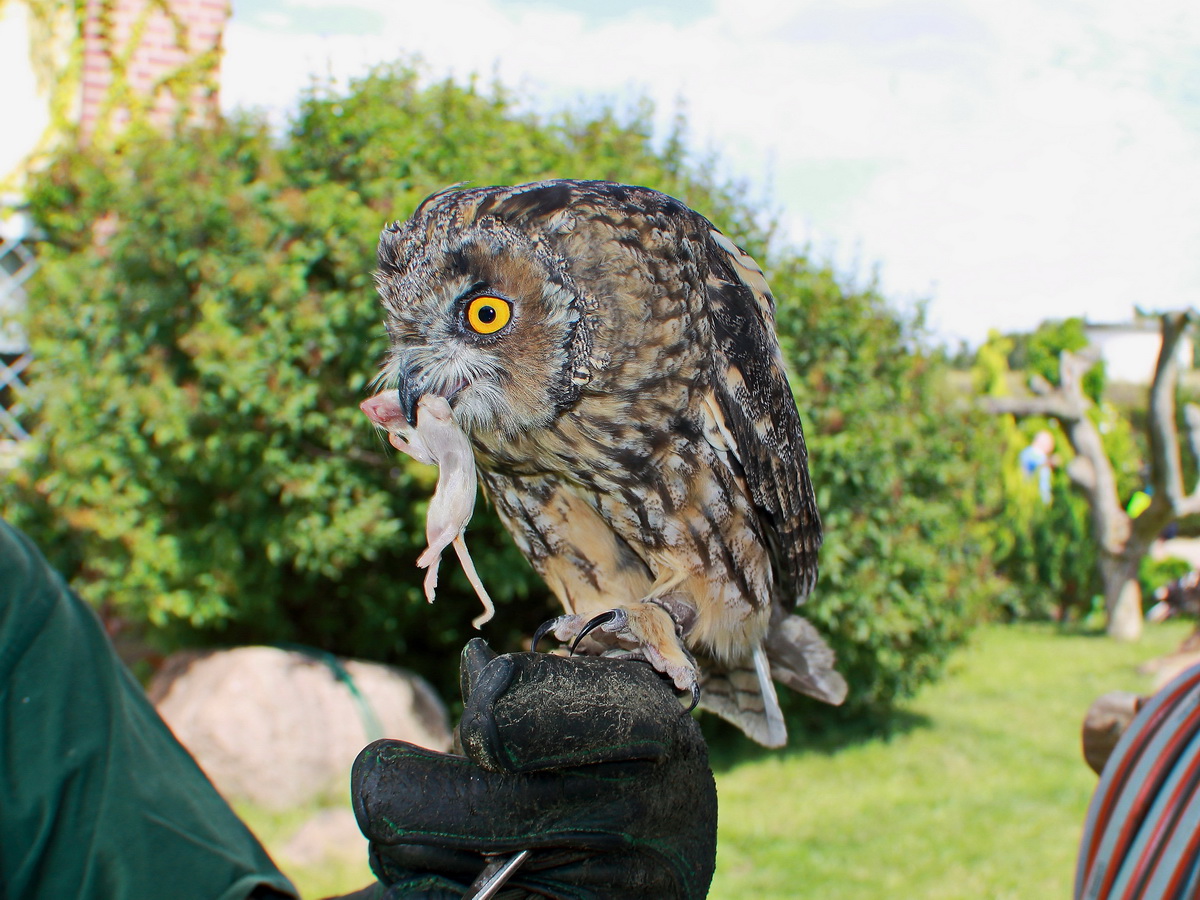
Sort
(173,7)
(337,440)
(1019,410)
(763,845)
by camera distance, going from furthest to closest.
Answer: (1019,410), (173,7), (763,845), (337,440)

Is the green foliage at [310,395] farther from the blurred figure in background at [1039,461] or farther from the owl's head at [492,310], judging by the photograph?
the blurred figure in background at [1039,461]

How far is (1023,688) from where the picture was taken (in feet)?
30.0

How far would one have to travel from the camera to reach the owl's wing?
189 cm

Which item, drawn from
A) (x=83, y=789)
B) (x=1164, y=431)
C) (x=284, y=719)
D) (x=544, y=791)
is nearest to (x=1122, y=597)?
(x=1164, y=431)

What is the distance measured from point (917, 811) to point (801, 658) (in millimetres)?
4258

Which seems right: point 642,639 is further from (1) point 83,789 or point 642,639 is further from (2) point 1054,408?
(2) point 1054,408

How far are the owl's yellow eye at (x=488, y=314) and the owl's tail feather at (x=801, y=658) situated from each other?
116 cm

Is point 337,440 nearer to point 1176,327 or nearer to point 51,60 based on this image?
point 51,60

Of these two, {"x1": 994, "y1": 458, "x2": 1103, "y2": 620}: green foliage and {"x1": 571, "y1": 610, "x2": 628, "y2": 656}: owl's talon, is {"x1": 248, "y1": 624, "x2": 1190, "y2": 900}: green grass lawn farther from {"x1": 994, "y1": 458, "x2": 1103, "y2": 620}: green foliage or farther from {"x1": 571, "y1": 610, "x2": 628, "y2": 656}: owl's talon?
{"x1": 994, "y1": 458, "x2": 1103, "y2": 620}: green foliage

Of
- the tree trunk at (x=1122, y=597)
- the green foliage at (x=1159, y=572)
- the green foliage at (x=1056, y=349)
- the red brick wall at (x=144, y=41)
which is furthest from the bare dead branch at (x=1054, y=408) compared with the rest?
the red brick wall at (x=144, y=41)

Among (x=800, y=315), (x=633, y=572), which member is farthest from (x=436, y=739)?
(x=633, y=572)

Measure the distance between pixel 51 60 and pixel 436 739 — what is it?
21.9ft

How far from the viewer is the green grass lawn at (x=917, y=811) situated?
15.8ft

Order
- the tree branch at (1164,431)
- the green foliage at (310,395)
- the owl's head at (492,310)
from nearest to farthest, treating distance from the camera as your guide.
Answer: the owl's head at (492,310)
the green foliage at (310,395)
the tree branch at (1164,431)
